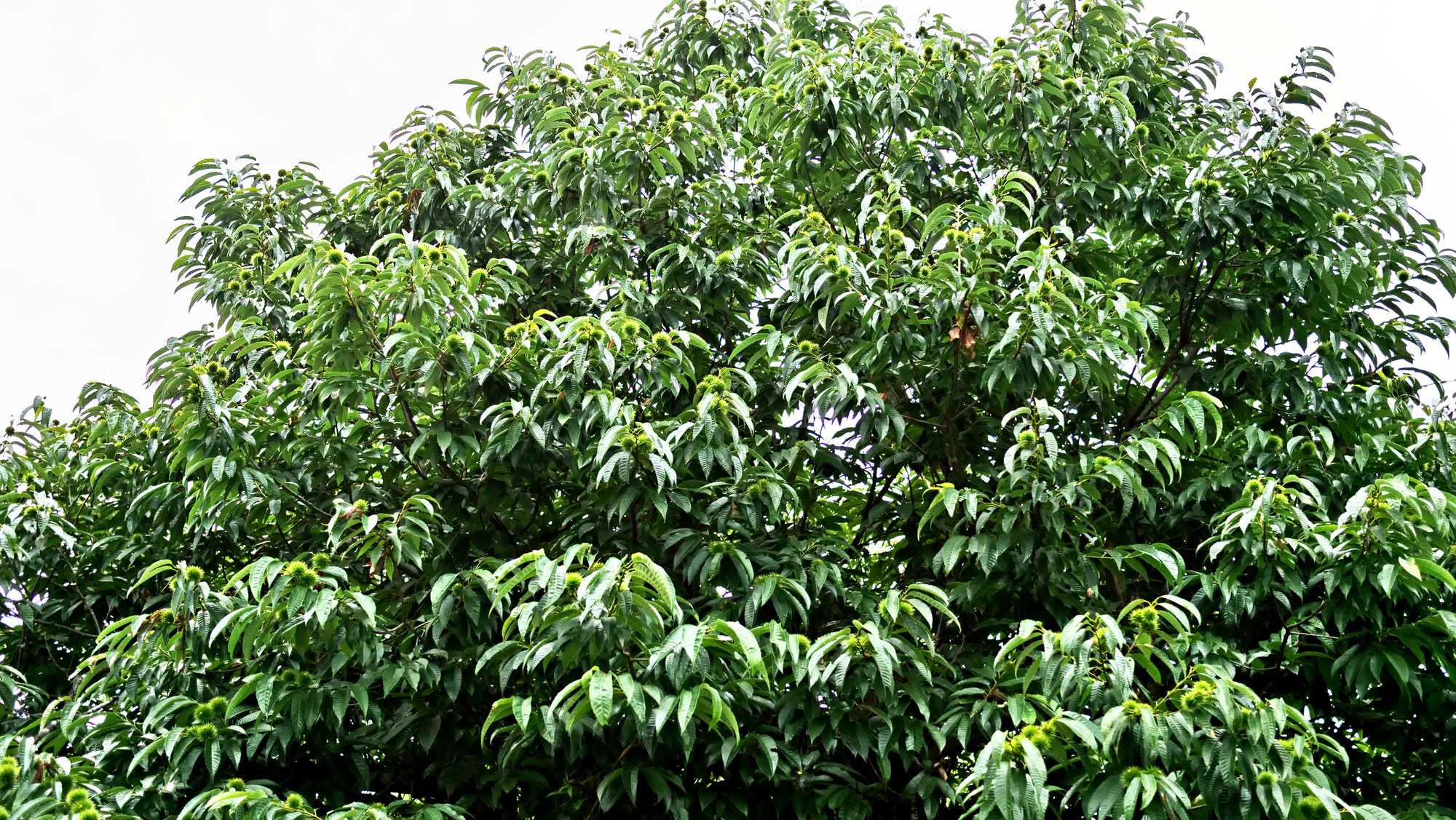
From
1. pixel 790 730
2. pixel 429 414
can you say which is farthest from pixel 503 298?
pixel 790 730

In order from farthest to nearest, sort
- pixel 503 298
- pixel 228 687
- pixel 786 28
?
pixel 786 28 → pixel 503 298 → pixel 228 687

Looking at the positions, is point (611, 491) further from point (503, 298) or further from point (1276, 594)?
point (1276, 594)

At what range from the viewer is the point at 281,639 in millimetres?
4250

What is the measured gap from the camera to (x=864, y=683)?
398 cm

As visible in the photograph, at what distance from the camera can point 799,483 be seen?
5.06 m

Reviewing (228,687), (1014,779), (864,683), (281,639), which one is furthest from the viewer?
(228,687)

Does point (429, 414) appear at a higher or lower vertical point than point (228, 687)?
higher

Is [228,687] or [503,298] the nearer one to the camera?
[228,687]

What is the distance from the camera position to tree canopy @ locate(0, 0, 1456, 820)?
157 inches

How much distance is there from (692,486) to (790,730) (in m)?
0.92

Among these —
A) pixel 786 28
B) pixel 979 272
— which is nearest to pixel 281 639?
pixel 979 272

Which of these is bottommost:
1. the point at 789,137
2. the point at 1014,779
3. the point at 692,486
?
the point at 1014,779

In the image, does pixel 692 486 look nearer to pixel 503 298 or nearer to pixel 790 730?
pixel 790 730

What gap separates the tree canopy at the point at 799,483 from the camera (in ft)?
13.1
